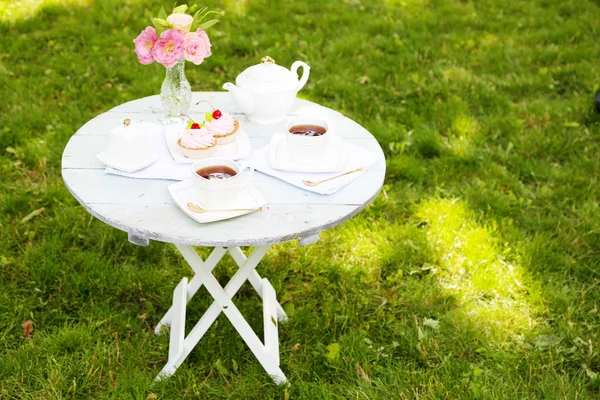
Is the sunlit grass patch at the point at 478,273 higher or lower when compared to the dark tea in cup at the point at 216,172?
lower

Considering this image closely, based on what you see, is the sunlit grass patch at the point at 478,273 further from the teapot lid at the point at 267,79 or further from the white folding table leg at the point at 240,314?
the teapot lid at the point at 267,79

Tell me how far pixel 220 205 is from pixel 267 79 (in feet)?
2.41

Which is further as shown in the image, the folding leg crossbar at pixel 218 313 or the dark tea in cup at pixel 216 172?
the folding leg crossbar at pixel 218 313

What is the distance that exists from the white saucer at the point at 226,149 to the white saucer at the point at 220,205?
20 cm

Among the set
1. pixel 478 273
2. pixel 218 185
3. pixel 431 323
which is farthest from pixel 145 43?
pixel 478 273

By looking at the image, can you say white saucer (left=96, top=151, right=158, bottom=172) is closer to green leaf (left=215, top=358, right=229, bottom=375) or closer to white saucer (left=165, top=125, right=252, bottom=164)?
white saucer (left=165, top=125, right=252, bottom=164)

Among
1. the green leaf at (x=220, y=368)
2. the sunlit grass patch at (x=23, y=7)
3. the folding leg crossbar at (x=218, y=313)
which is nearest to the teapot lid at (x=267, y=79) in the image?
the folding leg crossbar at (x=218, y=313)

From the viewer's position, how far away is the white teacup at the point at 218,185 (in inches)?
76.8

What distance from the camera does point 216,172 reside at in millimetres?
2074

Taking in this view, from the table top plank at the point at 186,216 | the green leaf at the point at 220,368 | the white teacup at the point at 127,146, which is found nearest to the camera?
the table top plank at the point at 186,216

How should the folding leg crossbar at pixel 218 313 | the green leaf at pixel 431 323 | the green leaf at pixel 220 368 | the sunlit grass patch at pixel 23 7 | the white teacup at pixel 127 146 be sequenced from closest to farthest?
the white teacup at pixel 127 146 < the folding leg crossbar at pixel 218 313 < the green leaf at pixel 220 368 < the green leaf at pixel 431 323 < the sunlit grass patch at pixel 23 7

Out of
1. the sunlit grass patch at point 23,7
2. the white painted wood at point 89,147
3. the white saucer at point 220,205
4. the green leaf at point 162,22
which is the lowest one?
the sunlit grass patch at point 23,7

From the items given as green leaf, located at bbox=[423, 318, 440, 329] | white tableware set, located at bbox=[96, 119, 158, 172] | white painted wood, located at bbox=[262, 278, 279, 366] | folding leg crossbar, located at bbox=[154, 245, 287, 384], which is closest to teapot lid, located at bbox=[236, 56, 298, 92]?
white tableware set, located at bbox=[96, 119, 158, 172]

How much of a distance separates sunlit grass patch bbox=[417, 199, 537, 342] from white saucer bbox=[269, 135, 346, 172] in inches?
44.5
